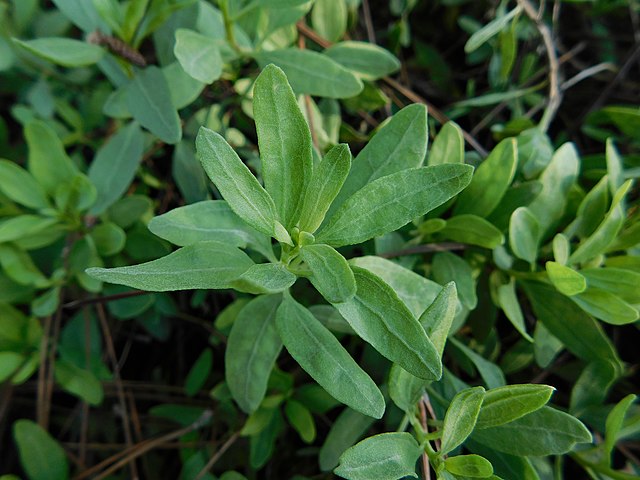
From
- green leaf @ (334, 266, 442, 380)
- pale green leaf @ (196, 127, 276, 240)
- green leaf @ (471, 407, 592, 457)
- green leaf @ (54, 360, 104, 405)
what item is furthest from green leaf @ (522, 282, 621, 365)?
green leaf @ (54, 360, 104, 405)

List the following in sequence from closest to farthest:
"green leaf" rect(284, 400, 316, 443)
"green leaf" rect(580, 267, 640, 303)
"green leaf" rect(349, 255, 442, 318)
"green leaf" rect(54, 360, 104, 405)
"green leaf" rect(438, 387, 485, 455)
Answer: "green leaf" rect(438, 387, 485, 455), "green leaf" rect(349, 255, 442, 318), "green leaf" rect(580, 267, 640, 303), "green leaf" rect(284, 400, 316, 443), "green leaf" rect(54, 360, 104, 405)

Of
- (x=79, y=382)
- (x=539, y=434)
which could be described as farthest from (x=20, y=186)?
(x=539, y=434)

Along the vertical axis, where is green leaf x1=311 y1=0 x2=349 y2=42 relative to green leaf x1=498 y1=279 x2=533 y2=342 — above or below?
above

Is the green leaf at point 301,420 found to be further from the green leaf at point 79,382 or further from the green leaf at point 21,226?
the green leaf at point 21,226

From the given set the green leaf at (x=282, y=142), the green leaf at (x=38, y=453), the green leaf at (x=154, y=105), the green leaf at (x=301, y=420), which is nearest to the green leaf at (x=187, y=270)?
the green leaf at (x=282, y=142)

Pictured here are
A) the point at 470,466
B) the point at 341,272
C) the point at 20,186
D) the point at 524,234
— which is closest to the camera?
the point at 341,272

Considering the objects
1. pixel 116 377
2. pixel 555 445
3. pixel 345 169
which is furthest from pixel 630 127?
pixel 116 377

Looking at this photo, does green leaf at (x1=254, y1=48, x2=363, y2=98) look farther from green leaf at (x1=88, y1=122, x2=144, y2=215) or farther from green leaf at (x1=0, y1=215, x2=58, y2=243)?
green leaf at (x1=0, y1=215, x2=58, y2=243)

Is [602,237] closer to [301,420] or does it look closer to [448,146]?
[448,146]
